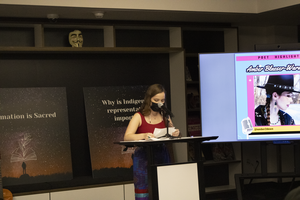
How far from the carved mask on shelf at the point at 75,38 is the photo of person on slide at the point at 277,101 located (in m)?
2.12

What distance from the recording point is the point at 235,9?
445 centimetres

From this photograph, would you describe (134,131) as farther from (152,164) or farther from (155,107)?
(152,164)

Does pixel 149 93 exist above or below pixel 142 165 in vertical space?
above

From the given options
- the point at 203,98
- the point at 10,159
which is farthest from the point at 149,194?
the point at 10,159

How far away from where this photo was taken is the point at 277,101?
3.83 m

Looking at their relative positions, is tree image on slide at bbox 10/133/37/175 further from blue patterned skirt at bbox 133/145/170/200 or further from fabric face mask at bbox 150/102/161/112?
fabric face mask at bbox 150/102/161/112

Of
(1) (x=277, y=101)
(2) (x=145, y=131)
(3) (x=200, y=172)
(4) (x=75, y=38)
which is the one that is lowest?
(3) (x=200, y=172)

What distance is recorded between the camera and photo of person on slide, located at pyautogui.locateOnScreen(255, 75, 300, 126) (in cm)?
383

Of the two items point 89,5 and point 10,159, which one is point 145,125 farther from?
point 10,159

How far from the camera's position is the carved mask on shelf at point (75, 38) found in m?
4.36

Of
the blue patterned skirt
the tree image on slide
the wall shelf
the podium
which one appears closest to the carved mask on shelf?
the wall shelf

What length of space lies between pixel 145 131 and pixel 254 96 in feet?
4.24

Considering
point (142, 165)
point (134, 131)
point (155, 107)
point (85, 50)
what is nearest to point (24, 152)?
point (85, 50)

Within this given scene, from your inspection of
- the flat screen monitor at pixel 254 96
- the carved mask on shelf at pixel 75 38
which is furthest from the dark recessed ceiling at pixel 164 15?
the flat screen monitor at pixel 254 96
